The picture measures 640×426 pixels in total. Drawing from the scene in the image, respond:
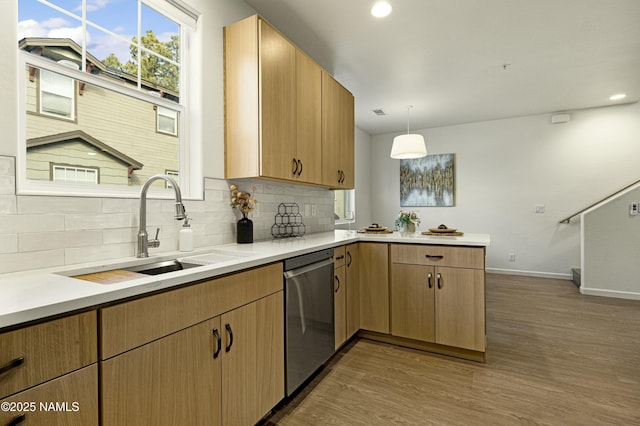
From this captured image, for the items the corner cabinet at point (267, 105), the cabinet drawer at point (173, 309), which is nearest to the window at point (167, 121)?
the corner cabinet at point (267, 105)

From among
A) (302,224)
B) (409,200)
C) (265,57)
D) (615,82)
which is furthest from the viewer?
(409,200)

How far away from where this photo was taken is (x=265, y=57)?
210cm

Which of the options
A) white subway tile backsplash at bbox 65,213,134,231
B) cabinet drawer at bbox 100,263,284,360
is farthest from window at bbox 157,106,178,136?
cabinet drawer at bbox 100,263,284,360

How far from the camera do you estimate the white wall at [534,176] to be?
15.6ft

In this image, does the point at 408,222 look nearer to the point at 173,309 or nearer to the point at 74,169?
the point at 173,309

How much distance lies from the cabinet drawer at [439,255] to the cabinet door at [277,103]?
1137 mm

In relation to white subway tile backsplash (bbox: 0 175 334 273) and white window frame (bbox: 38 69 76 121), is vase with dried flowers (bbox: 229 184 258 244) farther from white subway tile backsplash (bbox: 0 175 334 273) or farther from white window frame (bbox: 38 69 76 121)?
white window frame (bbox: 38 69 76 121)

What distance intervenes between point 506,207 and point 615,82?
2231 millimetres

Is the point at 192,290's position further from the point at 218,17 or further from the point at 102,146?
the point at 218,17

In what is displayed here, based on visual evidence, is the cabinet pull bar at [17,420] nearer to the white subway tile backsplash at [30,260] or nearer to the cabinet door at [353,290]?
the white subway tile backsplash at [30,260]

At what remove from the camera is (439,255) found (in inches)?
97.8

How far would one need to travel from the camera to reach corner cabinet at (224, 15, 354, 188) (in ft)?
6.84

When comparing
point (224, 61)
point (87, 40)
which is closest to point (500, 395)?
point (224, 61)

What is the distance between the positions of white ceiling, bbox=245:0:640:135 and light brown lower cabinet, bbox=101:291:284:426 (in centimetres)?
237
